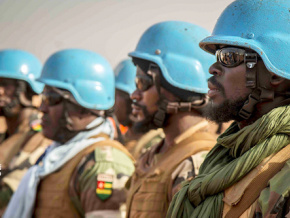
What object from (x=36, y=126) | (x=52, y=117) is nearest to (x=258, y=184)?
(x=52, y=117)

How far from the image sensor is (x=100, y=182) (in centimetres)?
522

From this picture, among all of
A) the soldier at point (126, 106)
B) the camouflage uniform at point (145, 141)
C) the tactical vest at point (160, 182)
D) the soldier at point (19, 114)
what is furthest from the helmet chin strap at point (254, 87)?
the soldier at point (126, 106)

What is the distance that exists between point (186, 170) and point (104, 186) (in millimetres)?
1061

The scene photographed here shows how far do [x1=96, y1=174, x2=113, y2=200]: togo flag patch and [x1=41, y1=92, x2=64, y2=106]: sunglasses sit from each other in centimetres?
118

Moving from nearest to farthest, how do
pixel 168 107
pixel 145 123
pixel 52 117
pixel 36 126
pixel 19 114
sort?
pixel 168 107 < pixel 145 123 < pixel 52 117 < pixel 36 126 < pixel 19 114

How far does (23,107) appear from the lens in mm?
8125

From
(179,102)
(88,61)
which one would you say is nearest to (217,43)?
(179,102)

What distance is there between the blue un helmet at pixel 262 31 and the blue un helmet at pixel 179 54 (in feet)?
4.98

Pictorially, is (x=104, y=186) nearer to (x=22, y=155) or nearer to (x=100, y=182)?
(x=100, y=182)

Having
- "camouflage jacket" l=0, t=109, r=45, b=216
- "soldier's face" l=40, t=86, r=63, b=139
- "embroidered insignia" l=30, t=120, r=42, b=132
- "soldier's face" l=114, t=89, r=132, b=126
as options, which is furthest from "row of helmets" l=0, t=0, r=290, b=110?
"embroidered insignia" l=30, t=120, r=42, b=132

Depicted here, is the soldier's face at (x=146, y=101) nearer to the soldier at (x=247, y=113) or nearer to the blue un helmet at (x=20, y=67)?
the soldier at (x=247, y=113)

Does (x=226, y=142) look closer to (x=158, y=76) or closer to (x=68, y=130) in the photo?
(x=158, y=76)

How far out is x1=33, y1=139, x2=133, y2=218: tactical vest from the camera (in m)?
5.41

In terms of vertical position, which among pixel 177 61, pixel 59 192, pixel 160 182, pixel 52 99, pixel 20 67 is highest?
pixel 177 61
